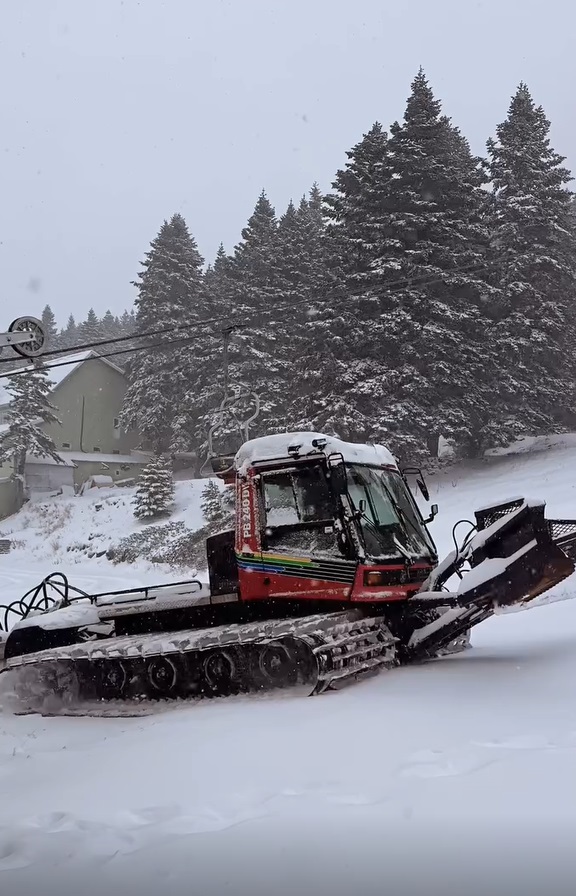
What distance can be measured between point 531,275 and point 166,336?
79.4ft

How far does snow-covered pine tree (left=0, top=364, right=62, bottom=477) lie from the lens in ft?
139

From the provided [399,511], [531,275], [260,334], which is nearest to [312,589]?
[399,511]

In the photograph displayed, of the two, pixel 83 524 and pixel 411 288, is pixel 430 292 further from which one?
pixel 83 524

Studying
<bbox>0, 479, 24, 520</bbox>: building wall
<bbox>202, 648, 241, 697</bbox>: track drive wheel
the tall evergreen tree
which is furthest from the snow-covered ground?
<bbox>0, 479, 24, 520</bbox>: building wall

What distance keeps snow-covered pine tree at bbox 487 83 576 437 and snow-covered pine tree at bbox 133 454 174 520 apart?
48.1 feet

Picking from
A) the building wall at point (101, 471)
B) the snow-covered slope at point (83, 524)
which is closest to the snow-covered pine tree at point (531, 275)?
the snow-covered slope at point (83, 524)

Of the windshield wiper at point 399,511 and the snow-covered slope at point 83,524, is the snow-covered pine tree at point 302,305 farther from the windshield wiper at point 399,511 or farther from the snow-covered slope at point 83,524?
the windshield wiper at point 399,511

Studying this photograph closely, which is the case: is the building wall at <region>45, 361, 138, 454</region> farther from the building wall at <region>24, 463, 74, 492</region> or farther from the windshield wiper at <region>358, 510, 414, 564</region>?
the windshield wiper at <region>358, 510, 414, 564</region>

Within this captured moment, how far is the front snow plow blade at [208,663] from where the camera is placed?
7262 millimetres

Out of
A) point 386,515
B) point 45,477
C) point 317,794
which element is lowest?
point 317,794

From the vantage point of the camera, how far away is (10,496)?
142 ft

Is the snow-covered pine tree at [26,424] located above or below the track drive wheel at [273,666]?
above

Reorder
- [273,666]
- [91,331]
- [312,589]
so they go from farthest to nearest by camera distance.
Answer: [91,331], [312,589], [273,666]

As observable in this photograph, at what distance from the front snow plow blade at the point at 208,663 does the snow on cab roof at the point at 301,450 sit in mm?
1825
